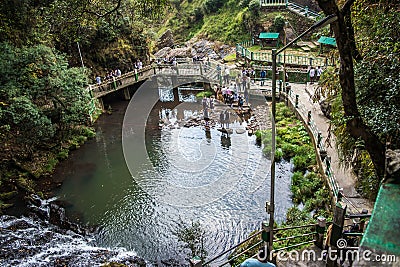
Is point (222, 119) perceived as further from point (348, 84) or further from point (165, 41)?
point (165, 41)

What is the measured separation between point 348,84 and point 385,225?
4.71m

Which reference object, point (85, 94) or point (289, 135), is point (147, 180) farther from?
point (289, 135)

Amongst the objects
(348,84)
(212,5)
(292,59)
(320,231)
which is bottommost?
(320,231)

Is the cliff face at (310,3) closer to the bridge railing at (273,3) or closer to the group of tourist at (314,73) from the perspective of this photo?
the bridge railing at (273,3)

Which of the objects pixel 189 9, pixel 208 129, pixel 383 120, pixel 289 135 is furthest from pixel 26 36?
pixel 189 9

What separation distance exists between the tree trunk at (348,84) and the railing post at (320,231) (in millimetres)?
1756

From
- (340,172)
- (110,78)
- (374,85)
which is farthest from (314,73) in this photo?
(110,78)

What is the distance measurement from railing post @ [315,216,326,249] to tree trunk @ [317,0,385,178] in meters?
1.76

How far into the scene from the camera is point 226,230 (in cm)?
1165

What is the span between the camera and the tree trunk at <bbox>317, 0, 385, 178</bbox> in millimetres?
6410

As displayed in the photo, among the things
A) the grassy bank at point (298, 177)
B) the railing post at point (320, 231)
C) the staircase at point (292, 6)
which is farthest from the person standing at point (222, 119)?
the staircase at point (292, 6)

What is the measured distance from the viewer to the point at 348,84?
263 inches

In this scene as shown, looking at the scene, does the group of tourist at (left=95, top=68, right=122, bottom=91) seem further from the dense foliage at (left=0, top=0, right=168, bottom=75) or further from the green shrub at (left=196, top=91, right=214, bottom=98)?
the green shrub at (left=196, top=91, right=214, bottom=98)

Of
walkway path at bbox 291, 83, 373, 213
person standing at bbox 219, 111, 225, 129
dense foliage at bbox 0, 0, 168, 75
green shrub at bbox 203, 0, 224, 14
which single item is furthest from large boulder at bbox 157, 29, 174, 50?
walkway path at bbox 291, 83, 373, 213
